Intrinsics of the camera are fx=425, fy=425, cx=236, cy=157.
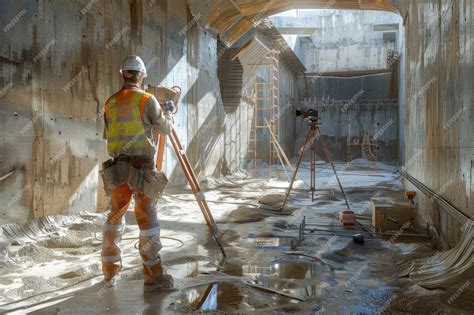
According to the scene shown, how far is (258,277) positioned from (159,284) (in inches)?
40.5

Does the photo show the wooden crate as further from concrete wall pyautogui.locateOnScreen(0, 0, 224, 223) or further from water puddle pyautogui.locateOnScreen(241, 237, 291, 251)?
concrete wall pyautogui.locateOnScreen(0, 0, 224, 223)

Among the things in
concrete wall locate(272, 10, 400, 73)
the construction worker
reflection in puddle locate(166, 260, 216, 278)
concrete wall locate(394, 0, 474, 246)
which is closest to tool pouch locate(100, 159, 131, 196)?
the construction worker

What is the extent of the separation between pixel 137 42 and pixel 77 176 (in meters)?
3.43

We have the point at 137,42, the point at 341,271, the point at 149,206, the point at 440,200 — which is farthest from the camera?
the point at 137,42

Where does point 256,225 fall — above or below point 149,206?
below

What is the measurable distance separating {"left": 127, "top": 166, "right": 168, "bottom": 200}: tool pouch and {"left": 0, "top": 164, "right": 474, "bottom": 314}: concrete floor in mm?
914

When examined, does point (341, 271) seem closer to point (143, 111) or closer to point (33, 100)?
point (143, 111)

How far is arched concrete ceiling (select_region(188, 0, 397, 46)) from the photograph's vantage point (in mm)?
Result: 12694

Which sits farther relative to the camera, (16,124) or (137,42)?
(137,42)

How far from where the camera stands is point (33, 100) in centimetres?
599

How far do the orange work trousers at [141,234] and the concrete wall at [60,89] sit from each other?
2293 mm

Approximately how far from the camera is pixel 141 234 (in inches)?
158

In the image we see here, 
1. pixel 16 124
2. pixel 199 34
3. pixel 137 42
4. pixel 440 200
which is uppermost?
pixel 199 34

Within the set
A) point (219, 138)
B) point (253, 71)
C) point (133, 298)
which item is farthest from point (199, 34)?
point (133, 298)
